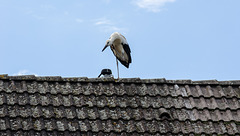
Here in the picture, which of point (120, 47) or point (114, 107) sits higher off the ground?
point (120, 47)

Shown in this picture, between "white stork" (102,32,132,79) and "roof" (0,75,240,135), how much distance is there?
7.82 feet

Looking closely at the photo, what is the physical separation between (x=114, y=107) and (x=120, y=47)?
10.7ft

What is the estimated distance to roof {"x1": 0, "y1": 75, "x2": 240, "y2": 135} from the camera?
6.13m

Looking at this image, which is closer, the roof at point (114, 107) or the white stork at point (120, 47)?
the roof at point (114, 107)

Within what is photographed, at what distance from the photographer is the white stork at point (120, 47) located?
31.4 ft

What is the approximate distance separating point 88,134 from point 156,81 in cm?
157

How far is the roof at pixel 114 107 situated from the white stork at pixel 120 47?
238cm

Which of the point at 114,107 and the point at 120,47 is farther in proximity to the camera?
the point at 120,47

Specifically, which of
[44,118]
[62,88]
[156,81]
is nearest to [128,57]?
[156,81]

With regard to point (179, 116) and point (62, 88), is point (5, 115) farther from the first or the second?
point (179, 116)

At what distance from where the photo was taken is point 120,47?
31.8 ft

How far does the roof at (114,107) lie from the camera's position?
6.13m

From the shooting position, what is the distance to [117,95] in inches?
267

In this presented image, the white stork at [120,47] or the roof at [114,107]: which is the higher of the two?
the white stork at [120,47]
